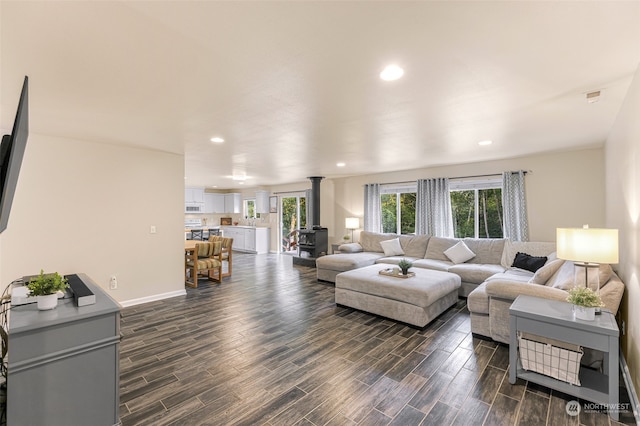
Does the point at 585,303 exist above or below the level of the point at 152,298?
above

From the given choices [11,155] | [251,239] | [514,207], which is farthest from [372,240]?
[11,155]

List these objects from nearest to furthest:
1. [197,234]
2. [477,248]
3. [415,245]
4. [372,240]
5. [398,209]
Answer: [477,248] → [415,245] → [372,240] → [398,209] → [197,234]

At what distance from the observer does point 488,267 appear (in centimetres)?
462

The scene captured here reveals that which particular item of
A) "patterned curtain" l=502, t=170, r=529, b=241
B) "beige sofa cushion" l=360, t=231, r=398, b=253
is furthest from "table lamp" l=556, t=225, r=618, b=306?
"beige sofa cushion" l=360, t=231, r=398, b=253

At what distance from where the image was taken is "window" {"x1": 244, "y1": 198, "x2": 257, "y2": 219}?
1085cm

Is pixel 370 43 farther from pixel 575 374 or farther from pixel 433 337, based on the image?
pixel 433 337

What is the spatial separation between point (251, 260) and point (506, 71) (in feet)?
25.1

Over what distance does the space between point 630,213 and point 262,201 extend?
895 cm

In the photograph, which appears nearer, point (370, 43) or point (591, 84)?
point (370, 43)

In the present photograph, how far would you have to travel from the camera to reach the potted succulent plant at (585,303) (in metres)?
2.04

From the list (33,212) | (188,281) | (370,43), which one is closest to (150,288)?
(188,281)

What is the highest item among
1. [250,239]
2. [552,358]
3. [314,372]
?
[250,239]

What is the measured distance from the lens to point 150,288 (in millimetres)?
4449

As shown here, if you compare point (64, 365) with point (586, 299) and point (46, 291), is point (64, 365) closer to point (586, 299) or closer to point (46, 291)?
point (46, 291)
